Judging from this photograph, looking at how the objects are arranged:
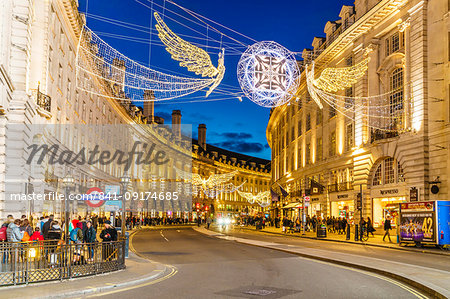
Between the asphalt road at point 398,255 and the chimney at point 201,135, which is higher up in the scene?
the chimney at point 201,135

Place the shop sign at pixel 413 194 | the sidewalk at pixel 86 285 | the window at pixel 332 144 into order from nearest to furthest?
1. the sidewalk at pixel 86 285
2. the shop sign at pixel 413 194
3. the window at pixel 332 144

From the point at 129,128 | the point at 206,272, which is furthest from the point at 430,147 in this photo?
the point at 129,128

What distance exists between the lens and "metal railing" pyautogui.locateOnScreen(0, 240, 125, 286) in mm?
12516

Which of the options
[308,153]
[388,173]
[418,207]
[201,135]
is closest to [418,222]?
[418,207]

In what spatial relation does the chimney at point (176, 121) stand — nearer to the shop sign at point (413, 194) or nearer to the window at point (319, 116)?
the window at point (319, 116)

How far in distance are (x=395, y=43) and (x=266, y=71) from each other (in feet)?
77.8

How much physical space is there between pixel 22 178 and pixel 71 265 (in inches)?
441

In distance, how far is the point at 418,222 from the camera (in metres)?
28.3

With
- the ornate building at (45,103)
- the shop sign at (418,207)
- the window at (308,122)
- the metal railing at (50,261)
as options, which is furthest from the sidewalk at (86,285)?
the window at (308,122)

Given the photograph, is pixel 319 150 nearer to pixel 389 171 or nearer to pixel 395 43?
pixel 389 171

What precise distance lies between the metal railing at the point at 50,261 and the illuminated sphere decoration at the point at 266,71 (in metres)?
8.08

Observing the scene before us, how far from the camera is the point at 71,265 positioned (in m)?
13.8

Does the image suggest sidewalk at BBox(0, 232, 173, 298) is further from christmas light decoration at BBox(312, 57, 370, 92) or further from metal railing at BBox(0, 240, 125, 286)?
christmas light decoration at BBox(312, 57, 370, 92)

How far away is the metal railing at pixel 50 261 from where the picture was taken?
1252 centimetres
